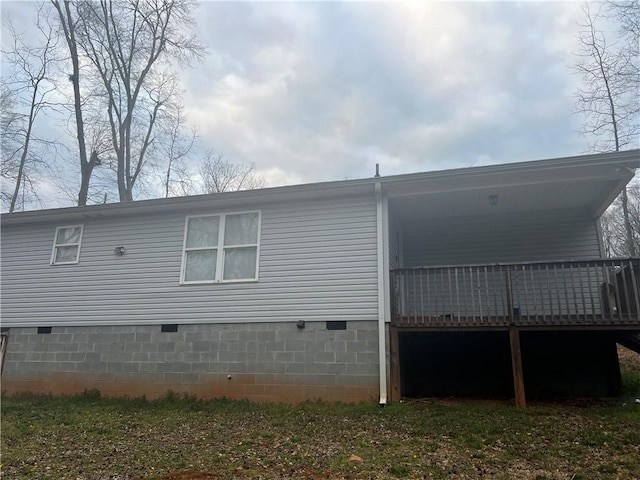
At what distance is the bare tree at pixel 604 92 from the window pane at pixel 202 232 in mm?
12309

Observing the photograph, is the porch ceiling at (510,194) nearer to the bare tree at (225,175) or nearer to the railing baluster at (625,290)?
the railing baluster at (625,290)

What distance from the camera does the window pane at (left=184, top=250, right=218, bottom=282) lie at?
8.74m

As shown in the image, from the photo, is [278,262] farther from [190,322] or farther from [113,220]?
[113,220]

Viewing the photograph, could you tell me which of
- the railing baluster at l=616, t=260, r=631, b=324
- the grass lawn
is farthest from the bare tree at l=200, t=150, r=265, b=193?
the railing baluster at l=616, t=260, r=631, b=324

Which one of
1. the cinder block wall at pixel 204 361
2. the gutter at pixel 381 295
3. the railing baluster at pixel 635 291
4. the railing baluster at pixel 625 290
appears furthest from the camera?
the cinder block wall at pixel 204 361

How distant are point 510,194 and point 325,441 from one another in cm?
541

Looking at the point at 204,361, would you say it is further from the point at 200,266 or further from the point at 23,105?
the point at 23,105

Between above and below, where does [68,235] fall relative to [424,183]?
below

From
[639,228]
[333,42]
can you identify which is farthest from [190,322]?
[639,228]

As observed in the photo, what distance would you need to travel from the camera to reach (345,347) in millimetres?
7625

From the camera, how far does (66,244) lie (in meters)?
9.95

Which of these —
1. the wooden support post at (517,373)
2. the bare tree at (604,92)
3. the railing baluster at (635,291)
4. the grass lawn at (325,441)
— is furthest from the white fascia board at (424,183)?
the bare tree at (604,92)

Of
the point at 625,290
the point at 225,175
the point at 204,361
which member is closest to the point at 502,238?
the point at 625,290

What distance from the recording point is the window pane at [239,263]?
8516mm
